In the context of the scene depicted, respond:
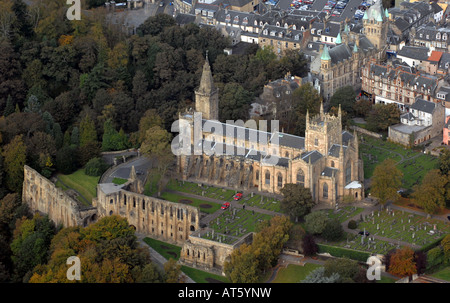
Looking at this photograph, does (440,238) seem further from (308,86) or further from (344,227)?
(308,86)

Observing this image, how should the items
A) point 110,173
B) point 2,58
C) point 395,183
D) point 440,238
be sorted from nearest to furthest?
point 440,238 → point 395,183 → point 110,173 → point 2,58

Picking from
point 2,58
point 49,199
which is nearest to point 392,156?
point 49,199

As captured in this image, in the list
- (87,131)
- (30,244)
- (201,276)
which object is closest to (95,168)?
(87,131)

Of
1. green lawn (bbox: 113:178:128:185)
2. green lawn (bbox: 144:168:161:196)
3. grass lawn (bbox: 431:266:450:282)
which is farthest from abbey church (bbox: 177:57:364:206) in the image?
grass lawn (bbox: 431:266:450:282)

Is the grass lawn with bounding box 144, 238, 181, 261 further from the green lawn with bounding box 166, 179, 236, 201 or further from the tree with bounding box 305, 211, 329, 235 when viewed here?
the tree with bounding box 305, 211, 329, 235

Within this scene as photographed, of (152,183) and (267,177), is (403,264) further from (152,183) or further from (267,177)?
(152,183)

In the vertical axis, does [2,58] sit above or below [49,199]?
above
